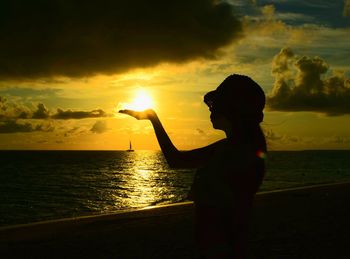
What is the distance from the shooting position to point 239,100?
185 cm

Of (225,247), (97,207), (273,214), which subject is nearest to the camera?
(225,247)

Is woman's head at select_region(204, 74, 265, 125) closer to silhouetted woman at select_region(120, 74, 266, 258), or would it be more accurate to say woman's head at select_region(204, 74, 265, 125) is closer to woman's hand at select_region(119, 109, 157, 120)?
silhouetted woman at select_region(120, 74, 266, 258)

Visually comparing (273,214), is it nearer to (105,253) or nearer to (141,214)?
(141,214)

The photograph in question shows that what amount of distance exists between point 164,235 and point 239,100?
9.18m

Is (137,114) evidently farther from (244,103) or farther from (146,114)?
(244,103)

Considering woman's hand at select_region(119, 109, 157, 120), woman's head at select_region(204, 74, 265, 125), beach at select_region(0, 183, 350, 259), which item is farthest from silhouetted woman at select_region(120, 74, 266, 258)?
beach at select_region(0, 183, 350, 259)

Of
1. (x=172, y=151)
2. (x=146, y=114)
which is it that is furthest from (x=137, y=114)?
(x=172, y=151)

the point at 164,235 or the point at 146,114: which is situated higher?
the point at 146,114

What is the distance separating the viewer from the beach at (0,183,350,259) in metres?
8.80

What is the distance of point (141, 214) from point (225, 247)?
14.0m

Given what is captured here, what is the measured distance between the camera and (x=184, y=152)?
206 cm

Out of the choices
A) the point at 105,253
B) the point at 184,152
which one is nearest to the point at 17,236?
the point at 105,253

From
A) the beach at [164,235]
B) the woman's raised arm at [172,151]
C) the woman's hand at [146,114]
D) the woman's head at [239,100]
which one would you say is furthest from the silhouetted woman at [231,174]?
the beach at [164,235]

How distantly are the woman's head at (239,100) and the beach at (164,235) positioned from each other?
22.3 feet
